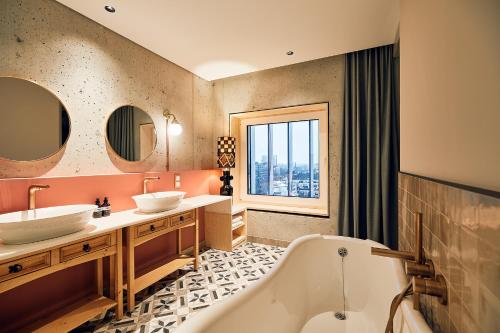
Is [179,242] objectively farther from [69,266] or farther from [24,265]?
[24,265]

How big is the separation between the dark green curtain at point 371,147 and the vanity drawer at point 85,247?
238 cm

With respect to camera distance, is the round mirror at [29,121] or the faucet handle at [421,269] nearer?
the faucet handle at [421,269]

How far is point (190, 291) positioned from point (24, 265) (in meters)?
1.26

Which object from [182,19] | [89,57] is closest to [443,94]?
[182,19]

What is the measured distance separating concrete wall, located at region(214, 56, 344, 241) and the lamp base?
465 millimetres

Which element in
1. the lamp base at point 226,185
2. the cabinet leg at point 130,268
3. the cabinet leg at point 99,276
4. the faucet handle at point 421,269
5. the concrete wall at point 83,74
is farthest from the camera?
the lamp base at point 226,185

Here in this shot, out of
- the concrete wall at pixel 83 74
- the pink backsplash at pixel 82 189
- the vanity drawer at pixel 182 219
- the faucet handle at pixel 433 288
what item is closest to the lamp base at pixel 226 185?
the pink backsplash at pixel 82 189

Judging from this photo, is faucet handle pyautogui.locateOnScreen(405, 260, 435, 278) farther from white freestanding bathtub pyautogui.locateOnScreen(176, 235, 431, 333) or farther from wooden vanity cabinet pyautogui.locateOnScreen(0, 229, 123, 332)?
wooden vanity cabinet pyautogui.locateOnScreen(0, 229, 123, 332)

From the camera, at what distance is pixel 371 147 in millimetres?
2549

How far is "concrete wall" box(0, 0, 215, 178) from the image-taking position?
5.26 ft

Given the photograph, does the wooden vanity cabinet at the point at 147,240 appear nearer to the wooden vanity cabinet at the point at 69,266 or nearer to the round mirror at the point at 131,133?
the wooden vanity cabinet at the point at 69,266

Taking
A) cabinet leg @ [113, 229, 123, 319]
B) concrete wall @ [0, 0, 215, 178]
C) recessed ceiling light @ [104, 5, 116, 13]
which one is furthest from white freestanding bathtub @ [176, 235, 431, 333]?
recessed ceiling light @ [104, 5, 116, 13]

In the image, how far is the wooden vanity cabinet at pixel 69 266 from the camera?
117cm

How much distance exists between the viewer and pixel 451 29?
808mm
